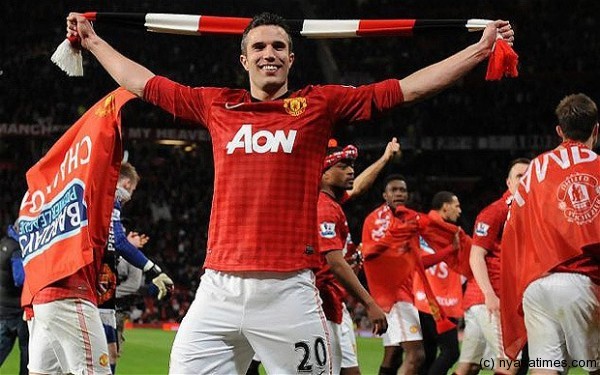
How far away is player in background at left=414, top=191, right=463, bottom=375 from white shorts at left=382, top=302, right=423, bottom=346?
330 mm

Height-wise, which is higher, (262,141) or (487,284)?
(262,141)

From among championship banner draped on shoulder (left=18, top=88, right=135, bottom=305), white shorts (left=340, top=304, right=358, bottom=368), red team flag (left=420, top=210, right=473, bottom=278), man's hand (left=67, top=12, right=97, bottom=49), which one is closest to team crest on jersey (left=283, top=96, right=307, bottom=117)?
man's hand (left=67, top=12, right=97, bottom=49)

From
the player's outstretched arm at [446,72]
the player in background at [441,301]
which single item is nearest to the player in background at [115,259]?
the player in background at [441,301]

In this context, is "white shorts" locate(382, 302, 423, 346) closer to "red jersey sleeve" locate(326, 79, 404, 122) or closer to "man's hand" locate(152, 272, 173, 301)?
"man's hand" locate(152, 272, 173, 301)

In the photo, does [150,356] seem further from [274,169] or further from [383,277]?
[274,169]

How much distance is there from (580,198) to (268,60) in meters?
2.24

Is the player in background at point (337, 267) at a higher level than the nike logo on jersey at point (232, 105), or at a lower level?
lower

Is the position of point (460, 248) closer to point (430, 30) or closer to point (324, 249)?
point (324, 249)

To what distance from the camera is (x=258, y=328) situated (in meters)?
3.86

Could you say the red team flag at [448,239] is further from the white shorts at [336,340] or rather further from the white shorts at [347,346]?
the white shorts at [336,340]

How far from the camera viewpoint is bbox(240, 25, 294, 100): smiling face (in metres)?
4.08

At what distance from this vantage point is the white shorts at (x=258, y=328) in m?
3.86

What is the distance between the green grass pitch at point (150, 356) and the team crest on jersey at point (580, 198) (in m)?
6.46

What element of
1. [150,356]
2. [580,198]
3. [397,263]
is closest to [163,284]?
[397,263]
